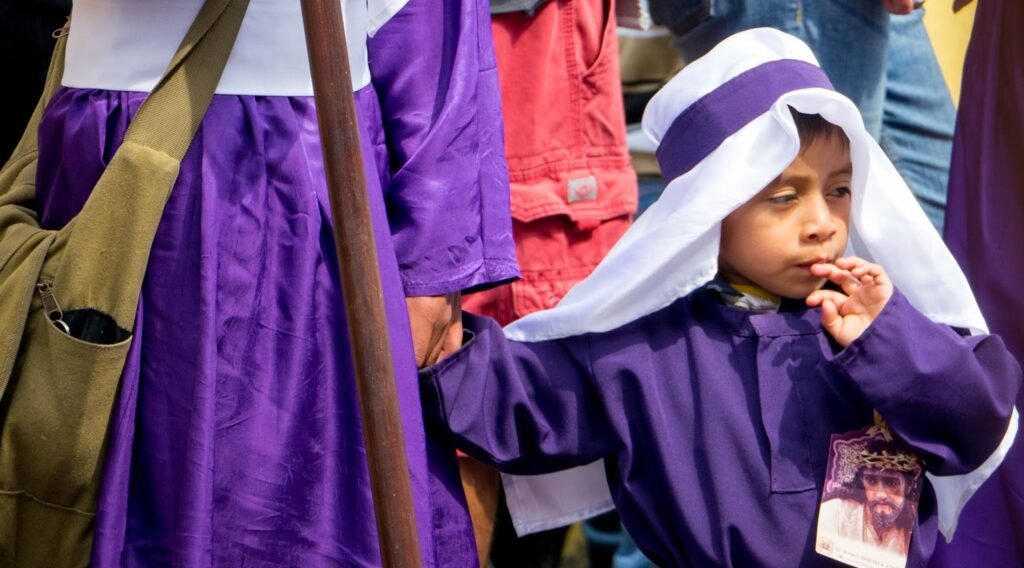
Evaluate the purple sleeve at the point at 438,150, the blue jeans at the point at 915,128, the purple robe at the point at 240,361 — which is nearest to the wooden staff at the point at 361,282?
the purple robe at the point at 240,361

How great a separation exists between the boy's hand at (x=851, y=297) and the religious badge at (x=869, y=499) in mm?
177

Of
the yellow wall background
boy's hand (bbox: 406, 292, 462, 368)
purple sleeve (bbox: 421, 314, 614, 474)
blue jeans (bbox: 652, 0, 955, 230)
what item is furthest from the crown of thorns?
the yellow wall background

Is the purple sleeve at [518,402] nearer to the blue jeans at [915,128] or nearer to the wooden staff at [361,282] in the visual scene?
the wooden staff at [361,282]

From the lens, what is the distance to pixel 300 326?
1.90 meters

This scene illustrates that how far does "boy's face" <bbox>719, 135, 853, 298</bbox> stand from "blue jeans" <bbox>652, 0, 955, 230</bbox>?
2.08 ft

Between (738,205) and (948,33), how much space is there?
2.37 metres

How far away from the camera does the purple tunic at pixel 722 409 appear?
2.18 m

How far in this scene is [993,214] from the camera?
2.70 m

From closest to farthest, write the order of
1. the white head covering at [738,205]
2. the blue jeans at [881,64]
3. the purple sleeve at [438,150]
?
the purple sleeve at [438,150] → the white head covering at [738,205] → the blue jeans at [881,64]

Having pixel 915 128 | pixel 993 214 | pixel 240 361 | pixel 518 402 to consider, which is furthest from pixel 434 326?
pixel 915 128

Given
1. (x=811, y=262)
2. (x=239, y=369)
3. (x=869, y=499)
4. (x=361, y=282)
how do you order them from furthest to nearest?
(x=811, y=262), (x=869, y=499), (x=239, y=369), (x=361, y=282)

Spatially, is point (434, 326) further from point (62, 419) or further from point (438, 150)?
point (62, 419)

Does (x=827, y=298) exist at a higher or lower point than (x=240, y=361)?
lower

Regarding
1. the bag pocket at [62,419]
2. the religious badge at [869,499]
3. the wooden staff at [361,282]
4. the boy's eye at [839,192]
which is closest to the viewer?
the wooden staff at [361,282]
